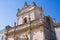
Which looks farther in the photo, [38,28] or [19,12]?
[19,12]

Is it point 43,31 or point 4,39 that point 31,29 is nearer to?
point 43,31

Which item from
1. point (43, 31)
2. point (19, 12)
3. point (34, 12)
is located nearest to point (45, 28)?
point (43, 31)

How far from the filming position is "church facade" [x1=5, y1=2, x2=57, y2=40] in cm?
2382

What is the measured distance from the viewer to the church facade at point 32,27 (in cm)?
2382

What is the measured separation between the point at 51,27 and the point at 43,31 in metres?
3.92

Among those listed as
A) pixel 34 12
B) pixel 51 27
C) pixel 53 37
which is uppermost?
pixel 34 12

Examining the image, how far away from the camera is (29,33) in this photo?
24.9 metres

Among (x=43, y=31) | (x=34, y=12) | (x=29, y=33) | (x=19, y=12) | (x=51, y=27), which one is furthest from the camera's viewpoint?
(x=19, y=12)

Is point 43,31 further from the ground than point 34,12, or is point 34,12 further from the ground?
point 34,12

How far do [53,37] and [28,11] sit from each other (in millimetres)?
8951

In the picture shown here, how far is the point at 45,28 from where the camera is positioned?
24.2 m

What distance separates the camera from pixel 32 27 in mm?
25031

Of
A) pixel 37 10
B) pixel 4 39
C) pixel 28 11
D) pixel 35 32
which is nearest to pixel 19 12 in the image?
pixel 28 11

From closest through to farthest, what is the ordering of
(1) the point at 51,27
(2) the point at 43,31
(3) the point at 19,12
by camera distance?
1. (2) the point at 43,31
2. (1) the point at 51,27
3. (3) the point at 19,12
